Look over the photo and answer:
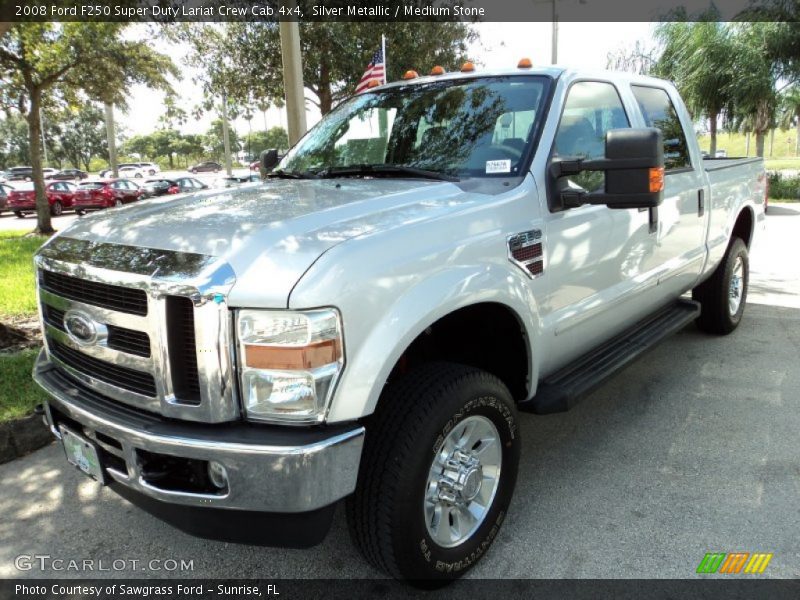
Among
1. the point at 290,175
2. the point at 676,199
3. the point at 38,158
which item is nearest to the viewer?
the point at 290,175

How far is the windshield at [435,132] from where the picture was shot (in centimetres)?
303

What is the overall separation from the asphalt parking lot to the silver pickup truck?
0.39m

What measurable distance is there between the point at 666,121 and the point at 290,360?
3390mm

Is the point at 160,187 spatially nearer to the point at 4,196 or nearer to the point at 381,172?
the point at 4,196

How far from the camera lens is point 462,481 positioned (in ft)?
8.08

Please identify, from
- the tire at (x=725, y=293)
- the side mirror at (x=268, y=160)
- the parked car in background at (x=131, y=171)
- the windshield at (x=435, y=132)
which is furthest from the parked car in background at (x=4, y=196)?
the parked car in background at (x=131, y=171)

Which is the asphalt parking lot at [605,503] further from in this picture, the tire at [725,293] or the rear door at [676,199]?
the tire at [725,293]

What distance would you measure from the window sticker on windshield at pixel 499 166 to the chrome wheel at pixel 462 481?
3.66ft

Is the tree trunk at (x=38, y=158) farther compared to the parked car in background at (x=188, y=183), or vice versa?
the parked car in background at (x=188, y=183)

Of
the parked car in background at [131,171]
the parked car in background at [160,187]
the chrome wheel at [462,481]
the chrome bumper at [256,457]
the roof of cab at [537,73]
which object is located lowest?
the chrome wheel at [462,481]

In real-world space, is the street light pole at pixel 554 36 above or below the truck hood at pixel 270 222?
above

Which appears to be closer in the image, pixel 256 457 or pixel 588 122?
pixel 256 457

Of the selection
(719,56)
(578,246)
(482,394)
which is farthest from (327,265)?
(719,56)

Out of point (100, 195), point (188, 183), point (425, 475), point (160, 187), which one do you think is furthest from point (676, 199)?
point (160, 187)
